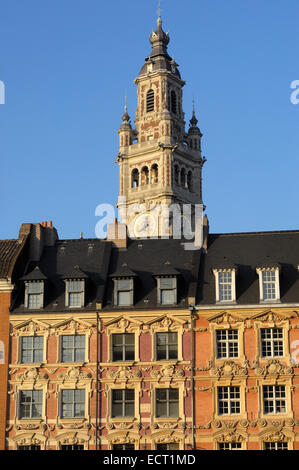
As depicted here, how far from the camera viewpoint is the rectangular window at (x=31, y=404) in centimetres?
5203

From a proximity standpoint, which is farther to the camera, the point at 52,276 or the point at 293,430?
the point at 52,276

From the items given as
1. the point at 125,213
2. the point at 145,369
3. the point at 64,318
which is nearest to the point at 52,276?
the point at 64,318

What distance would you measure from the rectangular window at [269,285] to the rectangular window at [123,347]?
8.01 metres

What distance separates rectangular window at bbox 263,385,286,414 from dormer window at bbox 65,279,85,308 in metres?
11.9

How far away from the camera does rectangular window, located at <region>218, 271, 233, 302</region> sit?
52.4 m

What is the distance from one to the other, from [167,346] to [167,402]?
313cm

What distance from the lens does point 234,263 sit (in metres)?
54.2

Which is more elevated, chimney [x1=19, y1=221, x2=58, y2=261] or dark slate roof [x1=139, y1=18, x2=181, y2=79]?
dark slate roof [x1=139, y1=18, x2=181, y2=79]

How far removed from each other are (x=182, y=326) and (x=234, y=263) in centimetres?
526

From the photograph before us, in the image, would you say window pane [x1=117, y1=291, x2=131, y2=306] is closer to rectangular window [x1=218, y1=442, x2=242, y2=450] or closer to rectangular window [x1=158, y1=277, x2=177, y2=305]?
rectangular window [x1=158, y1=277, x2=177, y2=305]

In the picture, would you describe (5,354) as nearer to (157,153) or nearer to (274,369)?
(274,369)

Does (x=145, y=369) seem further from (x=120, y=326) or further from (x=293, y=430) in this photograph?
(x=293, y=430)

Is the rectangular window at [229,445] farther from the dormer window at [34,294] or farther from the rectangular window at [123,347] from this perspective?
the dormer window at [34,294]

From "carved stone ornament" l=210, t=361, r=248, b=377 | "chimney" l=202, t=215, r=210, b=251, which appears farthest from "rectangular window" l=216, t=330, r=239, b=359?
"chimney" l=202, t=215, r=210, b=251
